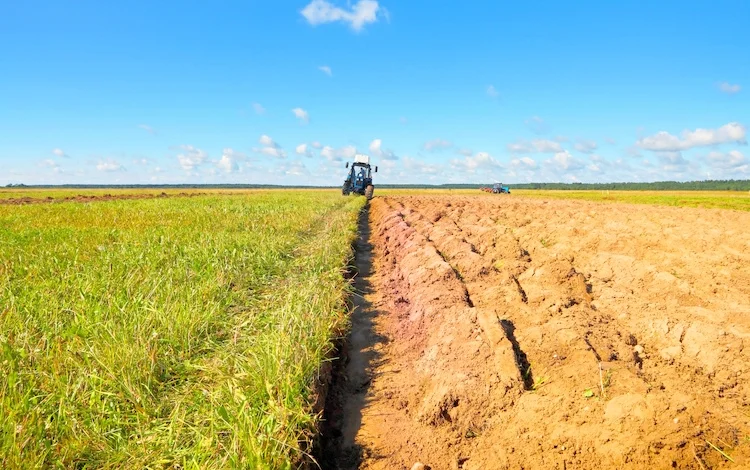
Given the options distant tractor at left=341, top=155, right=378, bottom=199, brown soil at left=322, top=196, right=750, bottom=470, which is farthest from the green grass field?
distant tractor at left=341, top=155, right=378, bottom=199

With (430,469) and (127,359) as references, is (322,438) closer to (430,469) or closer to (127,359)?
(430,469)

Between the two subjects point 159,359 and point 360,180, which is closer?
point 159,359

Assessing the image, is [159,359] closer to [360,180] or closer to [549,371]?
[549,371]

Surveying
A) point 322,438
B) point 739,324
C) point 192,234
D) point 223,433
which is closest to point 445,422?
point 322,438

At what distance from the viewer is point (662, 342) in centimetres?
413

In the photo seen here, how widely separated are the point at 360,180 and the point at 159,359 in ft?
97.7

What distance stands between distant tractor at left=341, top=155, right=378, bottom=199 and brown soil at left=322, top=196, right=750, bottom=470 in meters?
26.0

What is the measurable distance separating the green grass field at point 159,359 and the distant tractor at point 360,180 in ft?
85.3

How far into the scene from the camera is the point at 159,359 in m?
3.58

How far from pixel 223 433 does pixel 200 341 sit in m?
1.46

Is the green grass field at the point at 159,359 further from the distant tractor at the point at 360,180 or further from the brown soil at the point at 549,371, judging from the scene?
the distant tractor at the point at 360,180

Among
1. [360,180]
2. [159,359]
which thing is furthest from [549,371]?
[360,180]

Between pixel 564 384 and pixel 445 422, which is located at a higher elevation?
pixel 564 384

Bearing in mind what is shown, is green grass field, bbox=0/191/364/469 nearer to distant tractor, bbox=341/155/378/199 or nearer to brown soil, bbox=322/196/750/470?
brown soil, bbox=322/196/750/470
